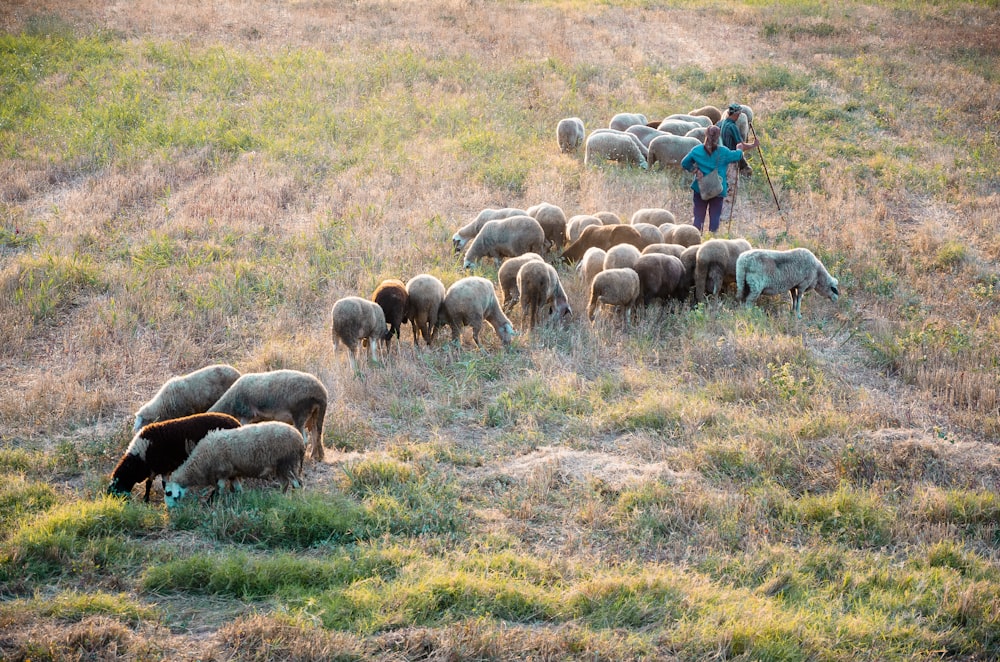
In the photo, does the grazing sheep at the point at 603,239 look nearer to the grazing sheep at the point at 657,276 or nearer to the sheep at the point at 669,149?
the grazing sheep at the point at 657,276

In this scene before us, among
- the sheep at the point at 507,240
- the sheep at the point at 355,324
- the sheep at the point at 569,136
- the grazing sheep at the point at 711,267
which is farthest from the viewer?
the sheep at the point at 569,136

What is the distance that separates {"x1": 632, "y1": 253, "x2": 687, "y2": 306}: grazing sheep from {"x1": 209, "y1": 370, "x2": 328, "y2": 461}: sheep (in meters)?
5.07

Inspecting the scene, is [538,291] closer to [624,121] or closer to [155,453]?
[155,453]

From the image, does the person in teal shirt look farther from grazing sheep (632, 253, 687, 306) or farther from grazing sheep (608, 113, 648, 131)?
grazing sheep (608, 113, 648, 131)

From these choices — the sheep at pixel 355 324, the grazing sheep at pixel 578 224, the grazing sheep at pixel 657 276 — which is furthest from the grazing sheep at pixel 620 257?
the sheep at pixel 355 324

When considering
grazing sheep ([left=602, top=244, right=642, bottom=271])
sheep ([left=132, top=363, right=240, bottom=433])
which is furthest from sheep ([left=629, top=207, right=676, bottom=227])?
sheep ([left=132, top=363, right=240, bottom=433])

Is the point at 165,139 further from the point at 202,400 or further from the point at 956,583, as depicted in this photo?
the point at 956,583

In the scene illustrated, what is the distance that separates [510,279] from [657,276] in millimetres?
2029

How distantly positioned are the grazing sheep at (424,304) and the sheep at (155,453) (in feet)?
12.7

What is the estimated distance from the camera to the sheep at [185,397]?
26.8 ft

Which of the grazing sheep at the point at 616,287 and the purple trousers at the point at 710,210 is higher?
the purple trousers at the point at 710,210

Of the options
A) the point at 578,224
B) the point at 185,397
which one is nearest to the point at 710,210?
the point at 578,224

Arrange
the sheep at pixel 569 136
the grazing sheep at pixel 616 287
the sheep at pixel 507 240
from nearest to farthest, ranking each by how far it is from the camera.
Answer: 1. the grazing sheep at pixel 616 287
2. the sheep at pixel 507 240
3. the sheep at pixel 569 136

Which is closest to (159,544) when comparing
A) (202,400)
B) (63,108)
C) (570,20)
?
(202,400)
